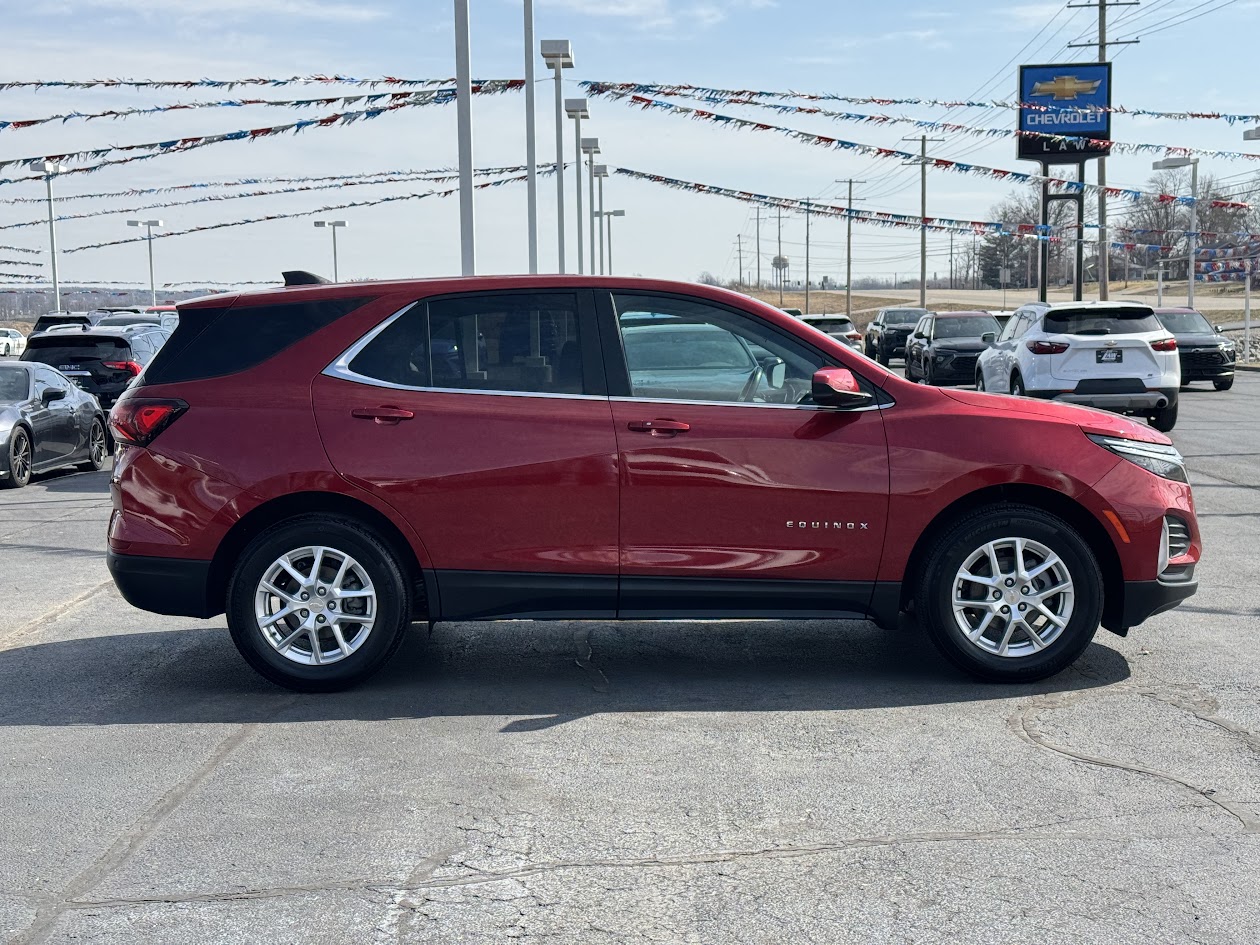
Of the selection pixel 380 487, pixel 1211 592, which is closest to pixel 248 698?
pixel 380 487

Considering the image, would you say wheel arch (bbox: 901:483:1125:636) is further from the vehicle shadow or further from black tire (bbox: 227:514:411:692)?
black tire (bbox: 227:514:411:692)

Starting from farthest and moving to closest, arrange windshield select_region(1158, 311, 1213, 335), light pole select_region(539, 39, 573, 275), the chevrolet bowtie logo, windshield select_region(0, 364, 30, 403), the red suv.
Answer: the chevrolet bowtie logo
windshield select_region(1158, 311, 1213, 335)
light pole select_region(539, 39, 573, 275)
windshield select_region(0, 364, 30, 403)
the red suv

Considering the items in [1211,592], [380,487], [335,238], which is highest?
[335,238]

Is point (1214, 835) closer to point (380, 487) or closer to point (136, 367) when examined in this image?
point (380, 487)

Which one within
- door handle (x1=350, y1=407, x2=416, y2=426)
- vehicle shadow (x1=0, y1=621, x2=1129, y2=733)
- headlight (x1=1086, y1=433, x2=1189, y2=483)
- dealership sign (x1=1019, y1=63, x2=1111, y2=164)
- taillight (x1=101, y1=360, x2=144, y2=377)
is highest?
dealership sign (x1=1019, y1=63, x2=1111, y2=164)

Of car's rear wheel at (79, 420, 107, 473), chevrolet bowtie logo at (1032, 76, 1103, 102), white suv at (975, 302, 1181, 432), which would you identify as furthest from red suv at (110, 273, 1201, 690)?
chevrolet bowtie logo at (1032, 76, 1103, 102)

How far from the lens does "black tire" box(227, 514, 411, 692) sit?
598cm

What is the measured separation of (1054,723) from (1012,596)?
0.69 meters

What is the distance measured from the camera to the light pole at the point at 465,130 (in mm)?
15758

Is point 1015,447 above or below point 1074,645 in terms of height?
above

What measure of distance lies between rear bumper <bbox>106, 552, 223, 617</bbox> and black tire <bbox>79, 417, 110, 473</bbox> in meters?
11.5

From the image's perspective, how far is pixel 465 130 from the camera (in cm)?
1648

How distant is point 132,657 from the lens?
6895 mm

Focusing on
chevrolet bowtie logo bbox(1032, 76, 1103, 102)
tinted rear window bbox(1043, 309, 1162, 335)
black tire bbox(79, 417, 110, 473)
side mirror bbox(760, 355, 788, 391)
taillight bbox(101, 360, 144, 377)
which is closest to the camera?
side mirror bbox(760, 355, 788, 391)
